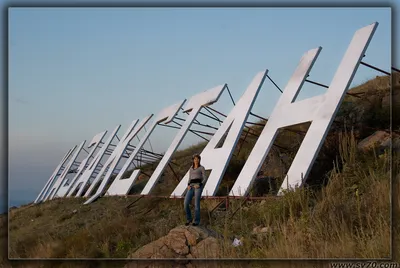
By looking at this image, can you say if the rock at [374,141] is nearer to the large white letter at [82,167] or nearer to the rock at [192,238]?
the rock at [192,238]

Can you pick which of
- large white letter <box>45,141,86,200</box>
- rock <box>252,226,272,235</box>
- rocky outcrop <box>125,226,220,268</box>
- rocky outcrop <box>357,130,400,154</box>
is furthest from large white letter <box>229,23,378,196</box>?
large white letter <box>45,141,86,200</box>

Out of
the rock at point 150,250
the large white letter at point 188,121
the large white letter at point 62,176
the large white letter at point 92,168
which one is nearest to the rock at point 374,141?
the large white letter at point 188,121

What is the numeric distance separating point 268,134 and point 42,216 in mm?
10712

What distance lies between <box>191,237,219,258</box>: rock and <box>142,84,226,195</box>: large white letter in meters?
6.23

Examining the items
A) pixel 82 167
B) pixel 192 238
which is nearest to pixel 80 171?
pixel 82 167

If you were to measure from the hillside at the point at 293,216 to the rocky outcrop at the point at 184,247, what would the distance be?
124 millimetres

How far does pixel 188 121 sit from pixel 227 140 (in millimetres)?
3062

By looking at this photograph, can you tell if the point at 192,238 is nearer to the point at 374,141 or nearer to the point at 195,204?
the point at 195,204

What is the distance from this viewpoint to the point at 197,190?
9.06 metres

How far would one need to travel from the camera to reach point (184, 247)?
328 inches

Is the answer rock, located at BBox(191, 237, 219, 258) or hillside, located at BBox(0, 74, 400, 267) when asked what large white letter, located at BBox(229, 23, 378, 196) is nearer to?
hillside, located at BBox(0, 74, 400, 267)

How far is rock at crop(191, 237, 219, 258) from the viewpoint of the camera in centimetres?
804

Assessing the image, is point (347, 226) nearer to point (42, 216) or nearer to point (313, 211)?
point (313, 211)

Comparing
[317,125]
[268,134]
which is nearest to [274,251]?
[317,125]
